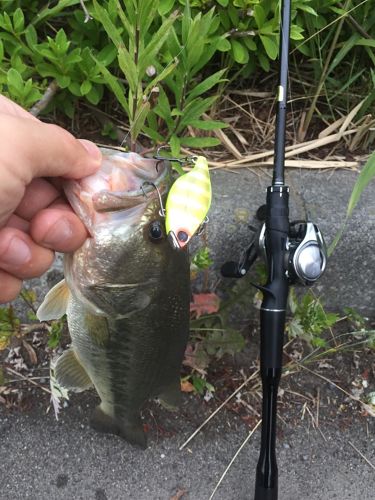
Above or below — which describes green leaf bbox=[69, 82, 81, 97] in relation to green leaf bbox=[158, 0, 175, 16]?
below

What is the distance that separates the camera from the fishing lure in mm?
1232

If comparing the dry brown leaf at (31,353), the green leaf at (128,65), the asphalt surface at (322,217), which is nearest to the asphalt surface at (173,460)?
the dry brown leaf at (31,353)

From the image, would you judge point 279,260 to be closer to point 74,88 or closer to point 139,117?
point 139,117

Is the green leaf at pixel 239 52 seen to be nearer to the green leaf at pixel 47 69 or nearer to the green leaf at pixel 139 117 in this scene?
the green leaf at pixel 47 69

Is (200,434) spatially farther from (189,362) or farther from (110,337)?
(110,337)

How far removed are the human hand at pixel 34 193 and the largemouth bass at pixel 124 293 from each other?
2.1 inches

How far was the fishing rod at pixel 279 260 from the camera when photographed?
1.72 meters

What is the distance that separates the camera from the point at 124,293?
155 centimetres

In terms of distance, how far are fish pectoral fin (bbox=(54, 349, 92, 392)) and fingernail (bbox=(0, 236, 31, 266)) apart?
1.52 feet

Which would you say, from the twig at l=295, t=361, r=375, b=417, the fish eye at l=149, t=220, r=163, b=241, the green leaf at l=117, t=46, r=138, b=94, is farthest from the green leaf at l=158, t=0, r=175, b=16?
the twig at l=295, t=361, r=375, b=417

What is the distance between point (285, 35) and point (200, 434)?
172cm

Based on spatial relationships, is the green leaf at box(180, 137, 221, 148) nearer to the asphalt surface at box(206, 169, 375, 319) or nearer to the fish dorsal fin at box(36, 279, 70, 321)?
the asphalt surface at box(206, 169, 375, 319)

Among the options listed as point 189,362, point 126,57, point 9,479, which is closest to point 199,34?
point 126,57

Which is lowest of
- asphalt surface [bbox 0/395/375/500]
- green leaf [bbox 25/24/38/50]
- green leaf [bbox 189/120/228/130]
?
Result: asphalt surface [bbox 0/395/375/500]
